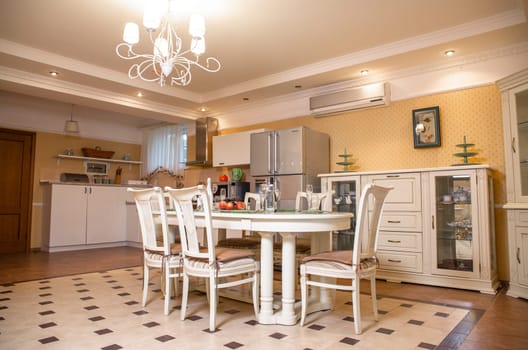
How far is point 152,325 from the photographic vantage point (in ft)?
8.44

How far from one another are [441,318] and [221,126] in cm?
480

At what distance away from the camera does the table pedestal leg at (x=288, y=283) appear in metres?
2.60

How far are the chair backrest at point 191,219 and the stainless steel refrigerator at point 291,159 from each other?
211cm

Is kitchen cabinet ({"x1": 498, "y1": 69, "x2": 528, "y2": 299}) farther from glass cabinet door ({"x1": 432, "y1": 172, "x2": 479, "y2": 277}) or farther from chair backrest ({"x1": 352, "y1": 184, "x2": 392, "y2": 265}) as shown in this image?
chair backrest ({"x1": 352, "y1": 184, "x2": 392, "y2": 265})

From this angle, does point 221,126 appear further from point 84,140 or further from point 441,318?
point 441,318

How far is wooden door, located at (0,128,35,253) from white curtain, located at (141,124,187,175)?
2221 millimetres

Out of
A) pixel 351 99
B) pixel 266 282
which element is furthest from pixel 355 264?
pixel 351 99

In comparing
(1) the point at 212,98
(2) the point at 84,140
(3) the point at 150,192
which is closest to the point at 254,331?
(3) the point at 150,192

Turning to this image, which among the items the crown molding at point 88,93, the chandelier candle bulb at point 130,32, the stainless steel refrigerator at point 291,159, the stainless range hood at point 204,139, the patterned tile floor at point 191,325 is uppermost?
the crown molding at point 88,93

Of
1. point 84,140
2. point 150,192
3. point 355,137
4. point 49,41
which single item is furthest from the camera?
point 84,140

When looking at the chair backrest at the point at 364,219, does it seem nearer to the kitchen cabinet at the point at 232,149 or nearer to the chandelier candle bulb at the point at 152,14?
the chandelier candle bulb at the point at 152,14

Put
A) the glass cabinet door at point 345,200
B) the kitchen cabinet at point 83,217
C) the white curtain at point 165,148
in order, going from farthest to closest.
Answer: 1. the white curtain at point 165,148
2. the kitchen cabinet at point 83,217
3. the glass cabinet door at point 345,200

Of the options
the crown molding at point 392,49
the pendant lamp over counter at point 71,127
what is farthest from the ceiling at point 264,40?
the pendant lamp over counter at point 71,127

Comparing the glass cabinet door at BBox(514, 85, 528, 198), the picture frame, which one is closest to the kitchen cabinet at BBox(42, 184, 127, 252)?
the picture frame
